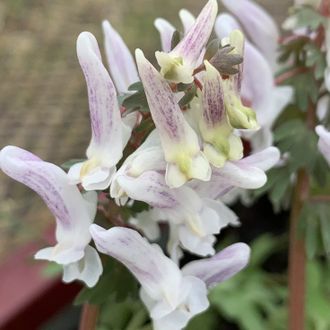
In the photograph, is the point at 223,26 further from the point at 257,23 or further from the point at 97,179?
the point at 97,179

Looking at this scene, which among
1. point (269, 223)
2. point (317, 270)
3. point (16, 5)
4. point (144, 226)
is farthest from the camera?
point (16, 5)

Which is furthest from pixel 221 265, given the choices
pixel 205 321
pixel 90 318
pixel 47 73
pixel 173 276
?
pixel 47 73

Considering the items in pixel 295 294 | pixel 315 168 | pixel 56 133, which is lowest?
pixel 56 133

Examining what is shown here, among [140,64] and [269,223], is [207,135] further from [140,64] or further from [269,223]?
[269,223]

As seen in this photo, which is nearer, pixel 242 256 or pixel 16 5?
pixel 242 256

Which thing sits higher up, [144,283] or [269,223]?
[144,283]

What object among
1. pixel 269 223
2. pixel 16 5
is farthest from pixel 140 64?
pixel 16 5

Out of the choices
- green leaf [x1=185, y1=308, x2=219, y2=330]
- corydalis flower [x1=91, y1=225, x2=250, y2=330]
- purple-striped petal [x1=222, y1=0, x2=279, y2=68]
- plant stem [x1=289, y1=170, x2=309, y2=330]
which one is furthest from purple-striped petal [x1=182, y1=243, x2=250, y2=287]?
green leaf [x1=185, y1=308, x2=219, y2=330]

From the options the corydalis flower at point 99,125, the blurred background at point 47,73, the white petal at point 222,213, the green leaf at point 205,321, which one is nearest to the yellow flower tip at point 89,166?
the corydalis flower at point 99,125
